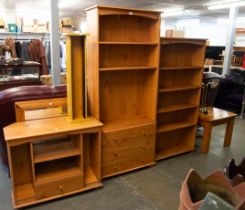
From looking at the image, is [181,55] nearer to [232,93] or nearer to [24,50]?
[232,93]

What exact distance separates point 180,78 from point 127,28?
113 centimetres

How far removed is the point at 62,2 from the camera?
6938mm

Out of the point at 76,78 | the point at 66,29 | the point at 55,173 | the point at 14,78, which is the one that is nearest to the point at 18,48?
the point at 66,29

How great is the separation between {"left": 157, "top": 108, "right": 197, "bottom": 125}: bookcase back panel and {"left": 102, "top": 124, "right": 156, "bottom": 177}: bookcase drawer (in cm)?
51

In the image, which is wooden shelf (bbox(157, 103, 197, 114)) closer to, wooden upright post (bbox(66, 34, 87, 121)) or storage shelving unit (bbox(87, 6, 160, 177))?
storage shelving unit (bbox(87, 6, 160, 177))

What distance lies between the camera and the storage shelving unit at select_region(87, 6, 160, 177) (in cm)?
255

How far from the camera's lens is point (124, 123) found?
285cm

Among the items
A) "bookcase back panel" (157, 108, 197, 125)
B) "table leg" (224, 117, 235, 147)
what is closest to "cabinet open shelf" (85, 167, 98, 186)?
"bookcase back panel" (157, 108, 197, 125)

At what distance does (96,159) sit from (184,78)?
1.75 metres

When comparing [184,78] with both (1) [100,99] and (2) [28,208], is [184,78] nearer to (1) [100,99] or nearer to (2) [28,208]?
(1) [100,99]

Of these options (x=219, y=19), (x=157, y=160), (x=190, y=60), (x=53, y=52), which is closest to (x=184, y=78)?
(x=190, y=60)

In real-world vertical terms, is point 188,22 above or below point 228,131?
above

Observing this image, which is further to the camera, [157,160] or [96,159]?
[157,160]

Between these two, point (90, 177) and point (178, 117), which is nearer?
point (90, 177)
